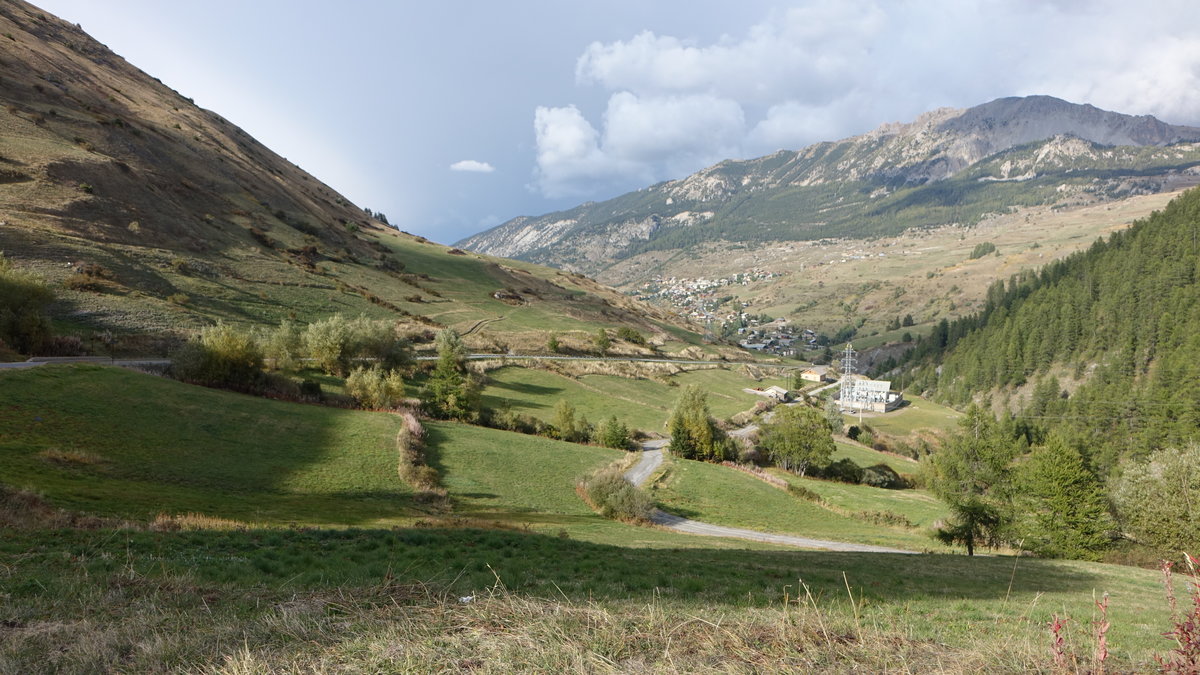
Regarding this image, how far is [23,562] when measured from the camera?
30.6 feet

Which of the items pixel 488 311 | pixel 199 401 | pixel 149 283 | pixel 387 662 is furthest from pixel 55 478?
pixel 488 311

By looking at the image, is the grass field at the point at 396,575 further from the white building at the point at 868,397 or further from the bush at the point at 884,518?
the white building at the point at 868,397

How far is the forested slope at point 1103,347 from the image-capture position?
94750mm

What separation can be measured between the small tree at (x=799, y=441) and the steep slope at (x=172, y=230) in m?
42.6

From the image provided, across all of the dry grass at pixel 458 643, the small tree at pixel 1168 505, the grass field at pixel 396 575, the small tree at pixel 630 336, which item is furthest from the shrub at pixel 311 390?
the small tree at pixel 630 336

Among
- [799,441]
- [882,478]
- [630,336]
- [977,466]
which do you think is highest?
[630,336]

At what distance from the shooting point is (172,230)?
65.5m

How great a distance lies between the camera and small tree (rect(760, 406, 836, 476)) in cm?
5666

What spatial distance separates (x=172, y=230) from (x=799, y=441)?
80.2m

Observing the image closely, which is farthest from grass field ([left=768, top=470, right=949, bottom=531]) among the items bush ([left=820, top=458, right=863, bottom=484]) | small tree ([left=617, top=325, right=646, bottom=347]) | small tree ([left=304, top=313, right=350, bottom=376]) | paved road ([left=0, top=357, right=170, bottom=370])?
paved road ([left=0, top=357, right=170, bottom=370])

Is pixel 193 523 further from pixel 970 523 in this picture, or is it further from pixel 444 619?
pixel 970 523

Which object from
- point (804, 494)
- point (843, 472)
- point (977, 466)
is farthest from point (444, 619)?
point (977, 466)

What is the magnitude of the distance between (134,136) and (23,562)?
97.9m

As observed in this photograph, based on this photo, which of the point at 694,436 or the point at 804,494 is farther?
the point at 694,436
